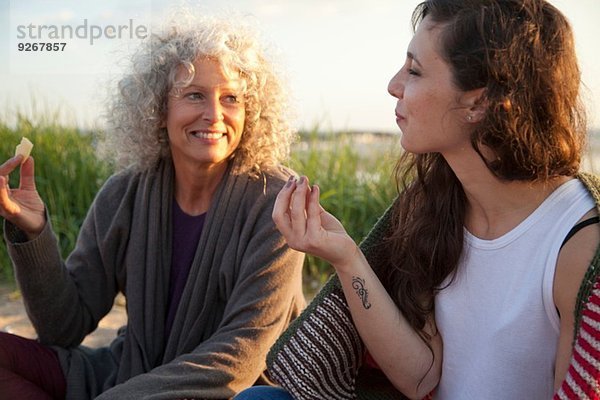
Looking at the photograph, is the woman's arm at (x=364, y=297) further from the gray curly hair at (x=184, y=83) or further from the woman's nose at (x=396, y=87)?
the gray curly hair at (x=184, y=83)

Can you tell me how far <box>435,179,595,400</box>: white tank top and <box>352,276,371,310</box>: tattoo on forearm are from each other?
204mm

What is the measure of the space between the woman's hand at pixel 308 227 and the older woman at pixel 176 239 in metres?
0.49

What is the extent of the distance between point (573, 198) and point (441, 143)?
0.34 metres

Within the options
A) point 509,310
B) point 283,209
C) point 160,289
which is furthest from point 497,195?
point 160,289

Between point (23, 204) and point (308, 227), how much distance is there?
3.74ft

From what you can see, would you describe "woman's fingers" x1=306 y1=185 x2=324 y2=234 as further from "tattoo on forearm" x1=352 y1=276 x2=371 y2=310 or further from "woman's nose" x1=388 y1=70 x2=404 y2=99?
"woman's nose" x1=388 y1=70 x2=404 y2=99

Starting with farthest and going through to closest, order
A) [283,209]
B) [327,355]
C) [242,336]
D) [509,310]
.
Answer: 1. [242,336]
2. [327,355]
3. [283,209]
4. [509,310]

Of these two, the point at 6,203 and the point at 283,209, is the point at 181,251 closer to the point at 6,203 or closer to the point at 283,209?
the point at 6,203

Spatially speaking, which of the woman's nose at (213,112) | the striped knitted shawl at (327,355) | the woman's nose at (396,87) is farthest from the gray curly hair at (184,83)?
the woman's nose at (396,87)

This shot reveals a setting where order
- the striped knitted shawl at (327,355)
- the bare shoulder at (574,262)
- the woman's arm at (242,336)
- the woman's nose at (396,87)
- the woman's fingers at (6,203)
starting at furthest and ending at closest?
the woman's fingers at (6,203), the woman's arm at (242,336), the striped knitted shawl at (327,355), the woman's nose at (396,87), the bare shoulder at (574,262)

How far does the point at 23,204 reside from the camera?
2.73 meters

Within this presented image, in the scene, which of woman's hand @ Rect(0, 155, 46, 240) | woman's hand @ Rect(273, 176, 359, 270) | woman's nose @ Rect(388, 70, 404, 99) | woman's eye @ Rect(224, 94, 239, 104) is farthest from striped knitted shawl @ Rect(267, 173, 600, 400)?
woman's hand @ Rect(0, 155, 46, 240)

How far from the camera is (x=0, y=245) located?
4844mm

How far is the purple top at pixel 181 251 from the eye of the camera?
278 centimetres
